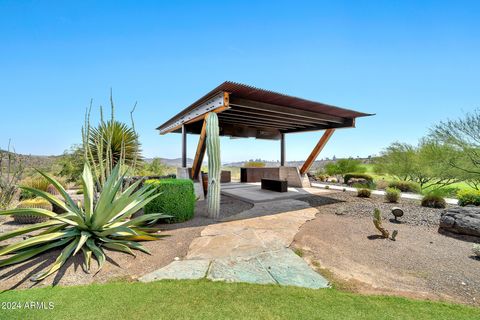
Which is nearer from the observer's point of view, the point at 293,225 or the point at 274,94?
the point at 293,225

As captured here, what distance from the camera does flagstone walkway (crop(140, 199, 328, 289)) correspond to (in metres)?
2.71

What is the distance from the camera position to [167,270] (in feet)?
9.45

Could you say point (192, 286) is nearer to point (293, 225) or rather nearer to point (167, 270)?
point (167, 270)

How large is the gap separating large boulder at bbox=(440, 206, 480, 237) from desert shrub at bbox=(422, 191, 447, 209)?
7.73 ft

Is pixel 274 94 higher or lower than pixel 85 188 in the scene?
higher

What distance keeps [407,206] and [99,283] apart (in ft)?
28.5

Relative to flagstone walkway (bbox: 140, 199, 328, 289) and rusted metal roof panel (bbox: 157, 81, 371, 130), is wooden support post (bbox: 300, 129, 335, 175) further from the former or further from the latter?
flagstone walkway (bbox: 140, 199, 328, 289)

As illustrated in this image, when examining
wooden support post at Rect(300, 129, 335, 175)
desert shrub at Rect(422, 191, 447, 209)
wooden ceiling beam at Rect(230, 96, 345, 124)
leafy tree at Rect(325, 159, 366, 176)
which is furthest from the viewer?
leafy tree at Rect(325, 159, 366, 176)

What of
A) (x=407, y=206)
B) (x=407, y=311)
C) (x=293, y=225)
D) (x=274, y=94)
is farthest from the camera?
(x=407, y=206)

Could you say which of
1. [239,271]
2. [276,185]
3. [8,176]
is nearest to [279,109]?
[276,185]

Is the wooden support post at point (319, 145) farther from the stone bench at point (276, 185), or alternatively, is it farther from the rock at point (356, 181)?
the rock at point (356, 181)

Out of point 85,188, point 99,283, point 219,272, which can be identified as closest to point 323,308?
point 219,272

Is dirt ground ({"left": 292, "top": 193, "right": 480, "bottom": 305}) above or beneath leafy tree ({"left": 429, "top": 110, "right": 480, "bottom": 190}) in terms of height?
beneath

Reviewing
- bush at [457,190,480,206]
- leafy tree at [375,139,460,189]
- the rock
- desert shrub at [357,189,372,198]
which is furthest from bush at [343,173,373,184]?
bush at [457,190,480,206]
